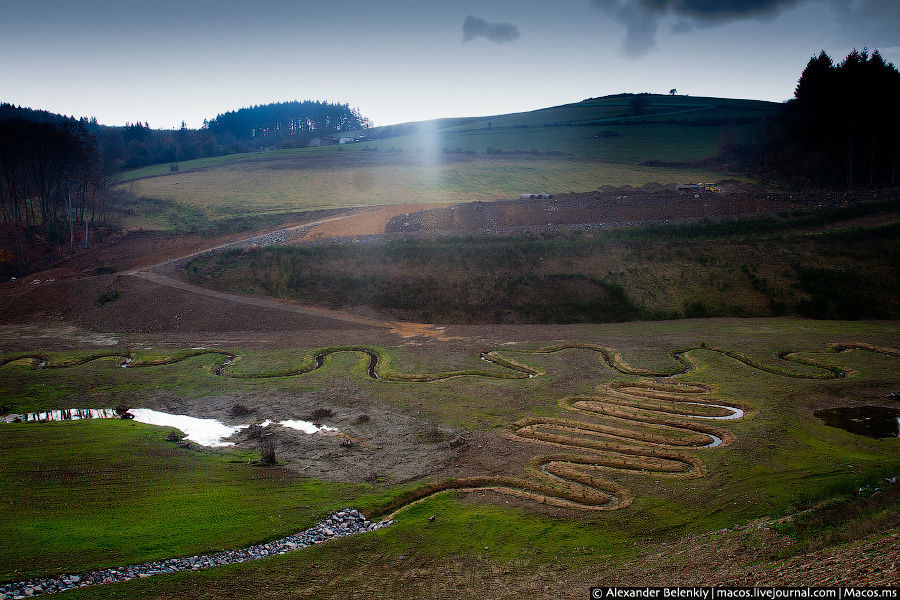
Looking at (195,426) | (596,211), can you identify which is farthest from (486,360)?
(596,211)

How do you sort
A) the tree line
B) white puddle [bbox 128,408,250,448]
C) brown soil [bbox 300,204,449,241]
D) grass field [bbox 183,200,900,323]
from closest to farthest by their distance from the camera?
1. white puddle [bbox 128,408,250,448]
2. grass field [bbox 183,200,900,323]
3. brown soil [bbox 300,204,449,241]
4. the tree line

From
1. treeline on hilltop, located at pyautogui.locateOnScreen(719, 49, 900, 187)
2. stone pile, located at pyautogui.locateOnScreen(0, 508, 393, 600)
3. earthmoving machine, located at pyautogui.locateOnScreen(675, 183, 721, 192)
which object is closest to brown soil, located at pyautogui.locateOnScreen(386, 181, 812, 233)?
earthmoving machine, located at pyautogui.locateOnScreen(675, 183, 721, 192)

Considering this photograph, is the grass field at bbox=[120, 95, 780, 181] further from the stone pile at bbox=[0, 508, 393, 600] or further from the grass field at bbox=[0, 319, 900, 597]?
the stone pile at bbox=[0, 508, 393, 600]

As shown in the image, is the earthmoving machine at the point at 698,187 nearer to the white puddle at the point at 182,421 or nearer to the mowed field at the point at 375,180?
the mowed field at the point at 375,180

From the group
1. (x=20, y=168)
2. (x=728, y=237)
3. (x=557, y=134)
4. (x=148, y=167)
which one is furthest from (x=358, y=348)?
(x=148, y=167)

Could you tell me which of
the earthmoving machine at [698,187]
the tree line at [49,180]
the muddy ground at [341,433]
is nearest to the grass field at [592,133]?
the earthmoving machine at [698,187]

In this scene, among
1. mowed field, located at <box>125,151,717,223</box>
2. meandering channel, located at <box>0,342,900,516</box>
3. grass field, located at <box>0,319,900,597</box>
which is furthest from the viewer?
mowed field, located at <box>125,151,717,223</box>
